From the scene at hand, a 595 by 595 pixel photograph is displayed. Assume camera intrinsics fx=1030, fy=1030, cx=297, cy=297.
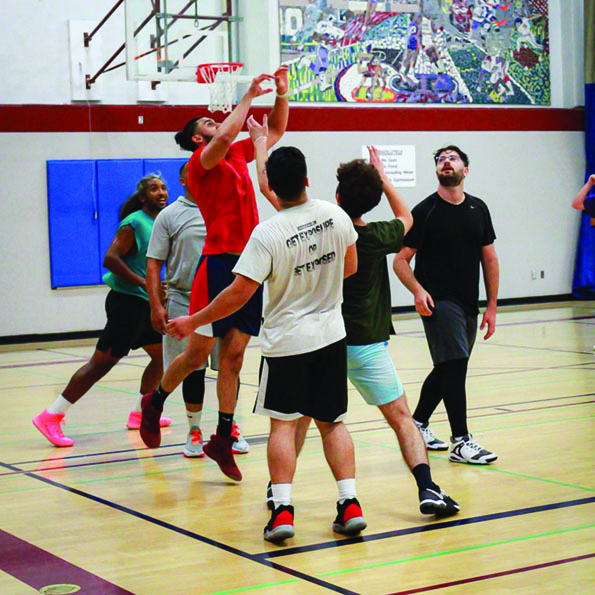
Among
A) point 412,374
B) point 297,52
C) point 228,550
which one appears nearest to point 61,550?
point 228,550

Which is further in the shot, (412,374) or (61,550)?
(412,374)

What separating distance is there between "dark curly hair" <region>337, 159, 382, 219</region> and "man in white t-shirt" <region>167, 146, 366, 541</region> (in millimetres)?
244

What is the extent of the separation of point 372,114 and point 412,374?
271 inches

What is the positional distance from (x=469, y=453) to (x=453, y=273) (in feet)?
3.13

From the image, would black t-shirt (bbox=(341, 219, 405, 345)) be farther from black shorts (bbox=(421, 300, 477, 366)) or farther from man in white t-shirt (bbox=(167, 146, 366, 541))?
black shorts (bbox=(421, 300, 477, 366))

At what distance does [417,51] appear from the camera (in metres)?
15.5

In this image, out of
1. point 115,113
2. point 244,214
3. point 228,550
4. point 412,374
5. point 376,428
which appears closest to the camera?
point 228,550

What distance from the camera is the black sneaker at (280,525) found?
4035 mm

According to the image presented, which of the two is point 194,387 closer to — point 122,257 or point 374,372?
point 122,257

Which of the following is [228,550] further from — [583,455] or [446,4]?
[446,4]

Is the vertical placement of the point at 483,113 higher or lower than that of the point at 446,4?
lower

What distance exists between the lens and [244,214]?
5.08 m

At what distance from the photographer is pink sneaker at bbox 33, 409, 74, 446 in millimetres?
6375

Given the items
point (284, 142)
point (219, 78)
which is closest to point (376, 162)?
point (219, 78)
